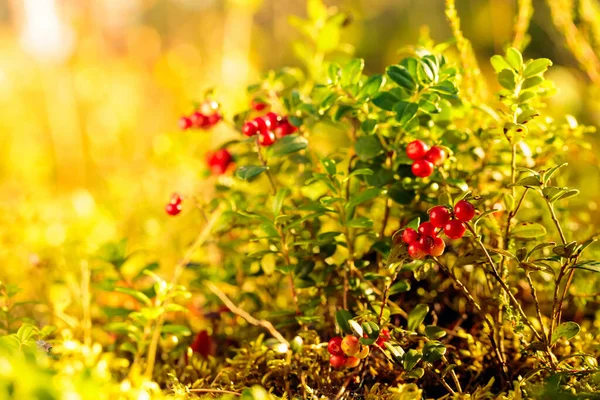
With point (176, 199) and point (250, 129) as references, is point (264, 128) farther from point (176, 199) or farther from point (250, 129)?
point (176, 199)

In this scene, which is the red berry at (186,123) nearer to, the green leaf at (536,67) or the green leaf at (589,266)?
the green leaf at (536,67)

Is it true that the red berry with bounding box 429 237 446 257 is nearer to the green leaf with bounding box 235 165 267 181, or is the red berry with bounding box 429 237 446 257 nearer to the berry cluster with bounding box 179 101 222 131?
the green leaf with bounding box 235 165 267 181

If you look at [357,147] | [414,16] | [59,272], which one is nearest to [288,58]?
[414,16]

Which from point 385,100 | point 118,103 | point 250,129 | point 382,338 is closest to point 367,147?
point 385,100

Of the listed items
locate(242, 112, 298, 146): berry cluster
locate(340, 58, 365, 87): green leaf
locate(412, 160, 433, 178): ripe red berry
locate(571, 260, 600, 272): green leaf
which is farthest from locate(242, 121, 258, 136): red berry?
locate(571, 260, 600, 272): green leaf

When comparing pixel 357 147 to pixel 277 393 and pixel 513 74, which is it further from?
pixel 277 393
